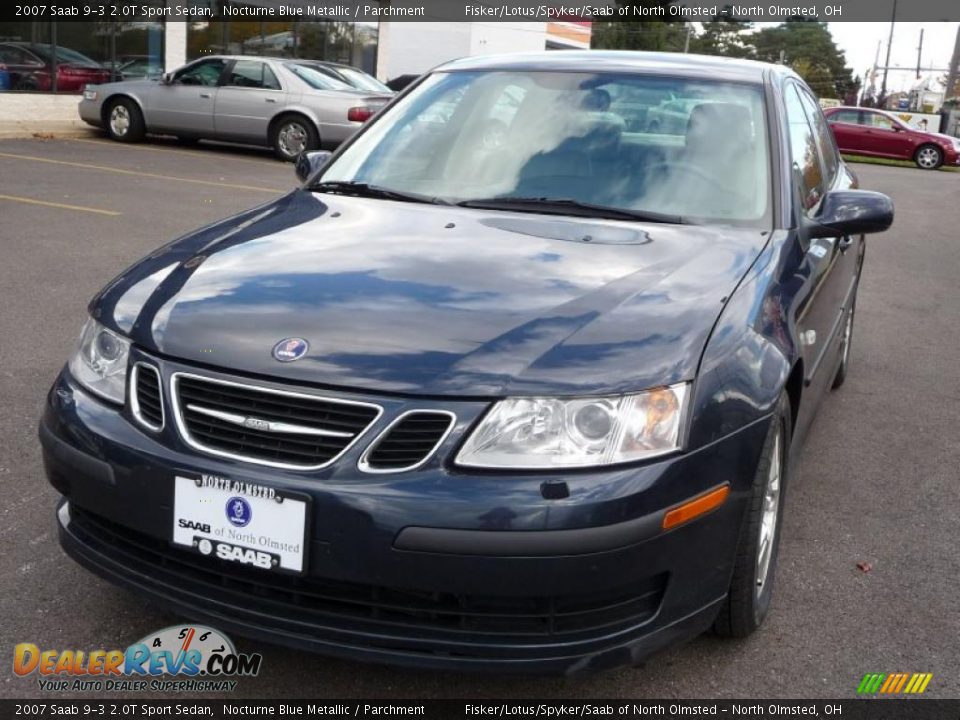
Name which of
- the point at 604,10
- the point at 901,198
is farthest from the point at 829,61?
the point at 901,198

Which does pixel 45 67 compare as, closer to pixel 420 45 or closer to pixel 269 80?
pixel 269 80

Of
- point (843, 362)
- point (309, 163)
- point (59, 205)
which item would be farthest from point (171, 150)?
point (843, 362)

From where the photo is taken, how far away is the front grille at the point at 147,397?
246cm

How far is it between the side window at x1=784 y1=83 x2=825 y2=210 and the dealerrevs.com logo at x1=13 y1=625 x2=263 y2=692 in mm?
2324

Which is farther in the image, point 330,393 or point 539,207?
point 539,207

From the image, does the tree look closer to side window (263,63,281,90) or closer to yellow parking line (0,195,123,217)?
side window (263,63,281,90)

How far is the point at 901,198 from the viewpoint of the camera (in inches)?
671

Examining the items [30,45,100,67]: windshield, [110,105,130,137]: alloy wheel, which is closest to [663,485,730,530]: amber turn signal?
[110,105,130,137]: alloy wheel

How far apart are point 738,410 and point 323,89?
42.4ft

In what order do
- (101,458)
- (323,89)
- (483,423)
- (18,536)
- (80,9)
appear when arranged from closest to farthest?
(483,423)
(101,458)
(18,536)
(323,89)
(80,9)

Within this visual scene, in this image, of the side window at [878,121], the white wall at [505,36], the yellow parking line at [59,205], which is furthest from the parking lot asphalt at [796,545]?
the white wall at [505,36]

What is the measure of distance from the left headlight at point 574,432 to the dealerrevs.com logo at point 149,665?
3.05 ft

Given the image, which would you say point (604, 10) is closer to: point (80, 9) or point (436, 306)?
point (80, 9)

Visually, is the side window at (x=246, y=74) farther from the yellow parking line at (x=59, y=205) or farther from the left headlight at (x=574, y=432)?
the left headlight at (x=574, y=432)
